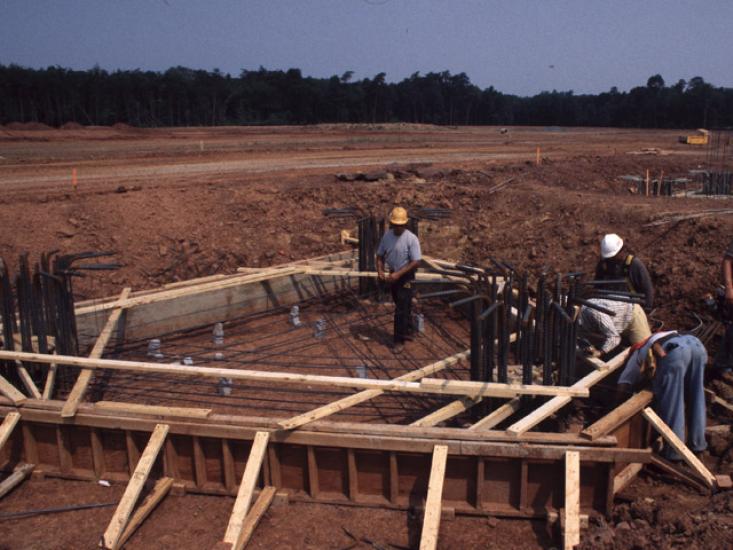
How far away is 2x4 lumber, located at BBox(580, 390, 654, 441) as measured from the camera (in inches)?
197

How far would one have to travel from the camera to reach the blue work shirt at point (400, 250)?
8.32 meters

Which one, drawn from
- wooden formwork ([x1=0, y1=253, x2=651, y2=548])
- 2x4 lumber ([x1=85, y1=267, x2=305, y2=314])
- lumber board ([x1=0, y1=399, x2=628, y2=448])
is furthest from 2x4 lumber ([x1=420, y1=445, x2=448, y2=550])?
2x4 lumber ([x1=85, y1=267, x2=305, y2=314])

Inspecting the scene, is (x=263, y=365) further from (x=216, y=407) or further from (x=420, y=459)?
(x=420, y=459)

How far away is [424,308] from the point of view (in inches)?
401

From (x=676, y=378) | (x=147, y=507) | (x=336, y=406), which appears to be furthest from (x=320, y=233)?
(x=676, y=378)

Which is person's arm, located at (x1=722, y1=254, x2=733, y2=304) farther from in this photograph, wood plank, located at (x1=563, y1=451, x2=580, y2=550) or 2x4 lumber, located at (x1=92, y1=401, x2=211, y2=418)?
2x4 lumber, located at (x1=92, y1=401, x2=211, y2=418)

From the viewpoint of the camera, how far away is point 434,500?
187 inches

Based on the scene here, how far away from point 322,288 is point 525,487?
19.9 feet

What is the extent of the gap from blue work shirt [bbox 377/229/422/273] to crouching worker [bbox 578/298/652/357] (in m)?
2.44

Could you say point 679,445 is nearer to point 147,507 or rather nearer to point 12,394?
point 147,507

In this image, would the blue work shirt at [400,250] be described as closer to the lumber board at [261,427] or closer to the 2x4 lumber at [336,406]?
the 2x4 lumber at [336,406]

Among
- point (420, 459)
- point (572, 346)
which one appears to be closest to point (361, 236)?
point (572, 346)

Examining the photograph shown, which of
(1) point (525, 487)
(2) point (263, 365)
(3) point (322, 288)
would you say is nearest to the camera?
(1) point (525, 487)

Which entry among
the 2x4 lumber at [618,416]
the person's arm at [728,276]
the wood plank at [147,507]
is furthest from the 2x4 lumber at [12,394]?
the person's arm at [728,276]
